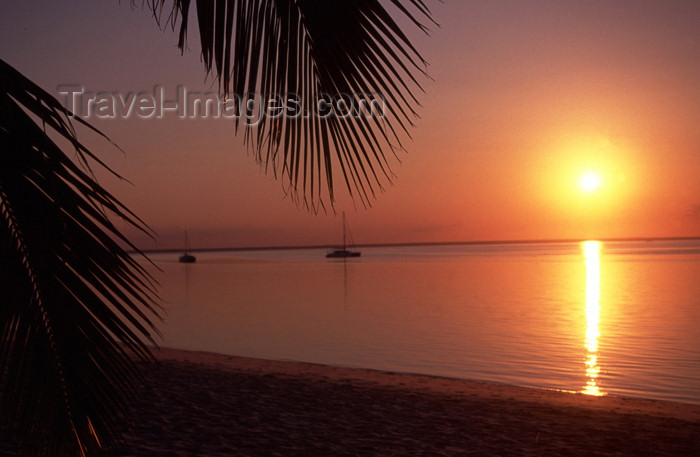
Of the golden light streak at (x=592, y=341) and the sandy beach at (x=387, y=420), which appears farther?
the golden light streak at (x=592, y=341)

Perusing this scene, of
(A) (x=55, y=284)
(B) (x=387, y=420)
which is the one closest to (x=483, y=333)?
(B) (x=387, y=420)

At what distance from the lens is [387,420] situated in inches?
348

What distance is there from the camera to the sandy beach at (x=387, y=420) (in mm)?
7352

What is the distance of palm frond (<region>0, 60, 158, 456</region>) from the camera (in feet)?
3.78

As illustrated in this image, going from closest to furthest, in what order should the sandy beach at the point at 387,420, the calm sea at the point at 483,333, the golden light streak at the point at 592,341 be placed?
the sandy beach at the point at 387,420 < the golden light streak at the point at 592,341 < the calm sea at the point at 483,333

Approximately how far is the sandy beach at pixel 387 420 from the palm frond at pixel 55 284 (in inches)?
211

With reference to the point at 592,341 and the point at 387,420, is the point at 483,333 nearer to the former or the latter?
the point at 592,341

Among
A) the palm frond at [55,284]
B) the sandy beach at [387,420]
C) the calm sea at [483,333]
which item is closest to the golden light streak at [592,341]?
the calm sea at [483,333]

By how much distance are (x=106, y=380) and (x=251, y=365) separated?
1408 centimetres

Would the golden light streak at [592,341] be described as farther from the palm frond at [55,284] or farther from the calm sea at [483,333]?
the palm frond at [55,284]

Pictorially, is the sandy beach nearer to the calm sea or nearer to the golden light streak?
the golden light streak

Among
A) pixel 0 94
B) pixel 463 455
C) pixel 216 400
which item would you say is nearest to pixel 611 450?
pixel 463 455

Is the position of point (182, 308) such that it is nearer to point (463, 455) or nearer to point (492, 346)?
point (492, 346)

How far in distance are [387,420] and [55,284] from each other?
26.7 feet
